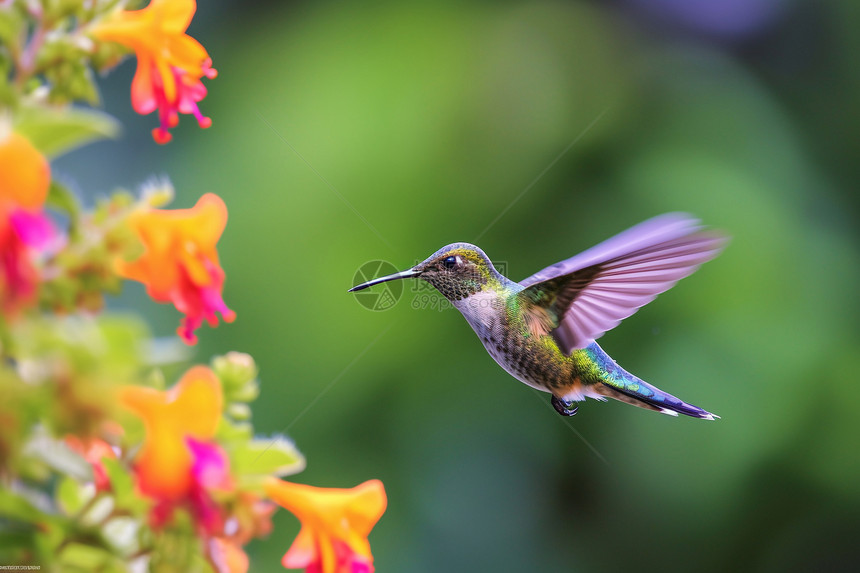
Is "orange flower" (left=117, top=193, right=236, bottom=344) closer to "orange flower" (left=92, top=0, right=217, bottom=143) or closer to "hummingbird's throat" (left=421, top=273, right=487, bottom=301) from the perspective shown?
"orange flower" (left=92, top=0, right=217, bottom=143)

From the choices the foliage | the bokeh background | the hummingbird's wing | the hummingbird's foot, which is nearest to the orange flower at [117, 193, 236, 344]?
the foliage

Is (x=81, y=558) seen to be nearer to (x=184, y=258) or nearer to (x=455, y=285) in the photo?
(x=184, y=258)

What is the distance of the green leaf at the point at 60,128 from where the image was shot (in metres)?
A: 0.62

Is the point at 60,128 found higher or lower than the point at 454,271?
higher

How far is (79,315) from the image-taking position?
29.5 inches

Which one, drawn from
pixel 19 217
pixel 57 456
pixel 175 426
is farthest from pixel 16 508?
pixel 19 217

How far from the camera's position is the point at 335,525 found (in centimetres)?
88

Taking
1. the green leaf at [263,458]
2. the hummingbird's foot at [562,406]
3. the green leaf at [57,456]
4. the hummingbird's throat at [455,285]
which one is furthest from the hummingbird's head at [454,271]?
the green leaf at [57,456]

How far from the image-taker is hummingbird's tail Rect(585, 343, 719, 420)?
1.67 m

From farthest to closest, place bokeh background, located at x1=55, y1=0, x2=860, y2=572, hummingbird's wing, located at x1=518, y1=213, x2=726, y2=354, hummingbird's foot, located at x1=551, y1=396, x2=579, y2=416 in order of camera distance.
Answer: bokeh background, located at x1=55, y1=0, x2=860, y2=572
hummingbird's foot, located at x1=551, y1=396, x2=579, y2=416
hummingbird's wing, located at x1=518, y1=213, x2=726, y2=354

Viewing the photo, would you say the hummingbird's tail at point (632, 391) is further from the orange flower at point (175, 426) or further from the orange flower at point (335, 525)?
the orange flower at point (175, 426)

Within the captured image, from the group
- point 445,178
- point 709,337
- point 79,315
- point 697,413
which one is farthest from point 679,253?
point 445,178

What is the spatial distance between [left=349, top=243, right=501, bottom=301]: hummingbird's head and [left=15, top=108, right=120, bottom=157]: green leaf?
1.06m

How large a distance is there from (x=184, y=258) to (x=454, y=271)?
3.00ft
